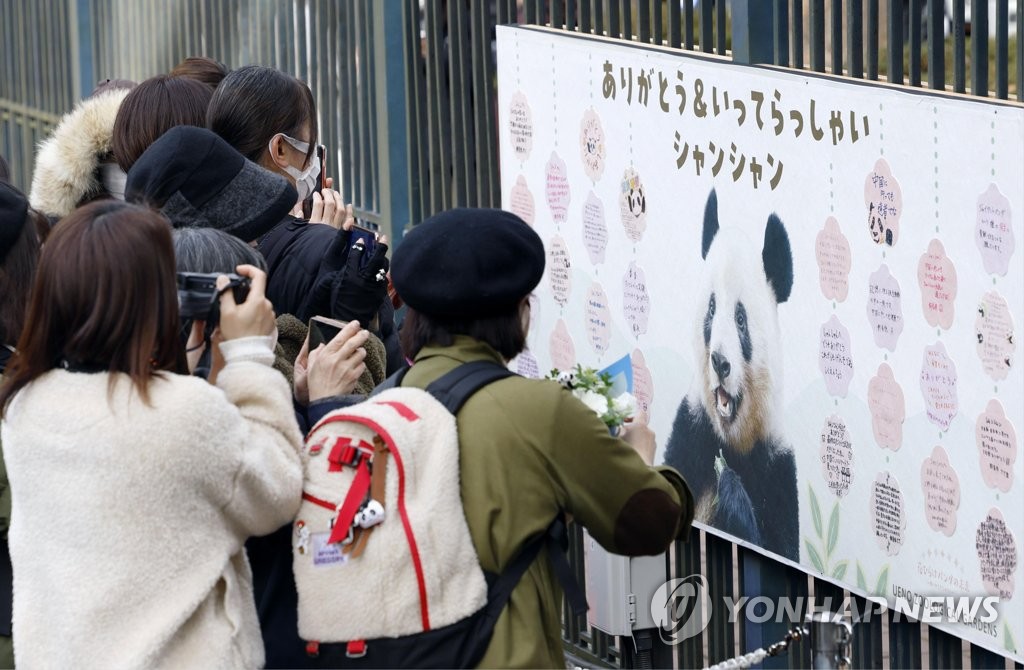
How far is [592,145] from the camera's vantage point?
4633 millimetres

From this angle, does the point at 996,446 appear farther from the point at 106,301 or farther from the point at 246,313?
the point at 106,301

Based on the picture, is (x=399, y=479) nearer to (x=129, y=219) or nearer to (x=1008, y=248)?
(x=129, y=219)

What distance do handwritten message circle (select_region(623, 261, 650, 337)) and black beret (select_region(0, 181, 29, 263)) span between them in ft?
5.50

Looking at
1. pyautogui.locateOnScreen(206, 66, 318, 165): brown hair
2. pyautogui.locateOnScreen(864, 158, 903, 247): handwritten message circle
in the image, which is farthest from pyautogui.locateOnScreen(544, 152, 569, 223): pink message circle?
pyautogui.locateOnScreen(864, 158, 903, 247): handwritten message circle

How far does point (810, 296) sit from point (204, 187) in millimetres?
1426

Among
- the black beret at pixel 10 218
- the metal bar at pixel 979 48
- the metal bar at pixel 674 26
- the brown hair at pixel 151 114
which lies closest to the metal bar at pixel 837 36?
the metal bar at pixel 979 48

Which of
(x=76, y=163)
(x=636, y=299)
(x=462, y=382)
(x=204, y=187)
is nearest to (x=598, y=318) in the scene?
(x=636, y=299)

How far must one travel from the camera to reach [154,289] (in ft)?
9.04

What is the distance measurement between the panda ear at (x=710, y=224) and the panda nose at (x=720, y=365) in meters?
0.26

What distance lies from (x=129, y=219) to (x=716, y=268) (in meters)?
1.78

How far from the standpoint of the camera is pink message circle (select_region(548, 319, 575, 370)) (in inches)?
192

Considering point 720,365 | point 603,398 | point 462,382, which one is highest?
point 462,382

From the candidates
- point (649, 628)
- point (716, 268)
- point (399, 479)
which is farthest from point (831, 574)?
point (399, 479)

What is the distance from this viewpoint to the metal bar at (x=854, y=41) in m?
3.73
